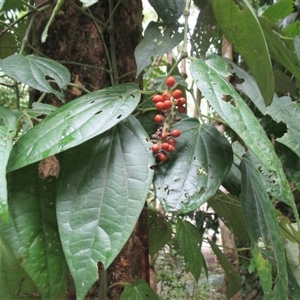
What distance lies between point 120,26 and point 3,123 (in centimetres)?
48

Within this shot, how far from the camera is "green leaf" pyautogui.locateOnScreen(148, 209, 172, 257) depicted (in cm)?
96

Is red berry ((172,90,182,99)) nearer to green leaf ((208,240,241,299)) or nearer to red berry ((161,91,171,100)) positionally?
red berry ((161,91,171,100))

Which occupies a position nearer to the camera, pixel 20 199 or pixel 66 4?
pixel 20 199

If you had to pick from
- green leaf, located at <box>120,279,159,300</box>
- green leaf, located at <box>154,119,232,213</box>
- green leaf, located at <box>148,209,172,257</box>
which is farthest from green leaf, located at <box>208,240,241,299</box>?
green leaf, located at <box>154,119,232,213</box>

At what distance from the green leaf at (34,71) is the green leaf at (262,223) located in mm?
313

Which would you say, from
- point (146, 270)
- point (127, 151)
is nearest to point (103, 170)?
point (127, 151)

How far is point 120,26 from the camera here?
87cm

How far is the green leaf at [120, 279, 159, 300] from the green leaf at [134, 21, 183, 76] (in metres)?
0.34

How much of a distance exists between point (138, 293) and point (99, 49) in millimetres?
498

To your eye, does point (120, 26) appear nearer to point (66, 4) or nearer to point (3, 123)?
point (66, 4)

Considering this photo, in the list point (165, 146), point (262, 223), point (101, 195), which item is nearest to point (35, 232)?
point (101, 195)

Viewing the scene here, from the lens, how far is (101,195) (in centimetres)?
45

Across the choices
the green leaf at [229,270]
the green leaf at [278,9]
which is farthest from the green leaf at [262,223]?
the green leaf at [278,9]

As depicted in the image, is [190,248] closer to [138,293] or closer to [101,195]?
[138,293]
